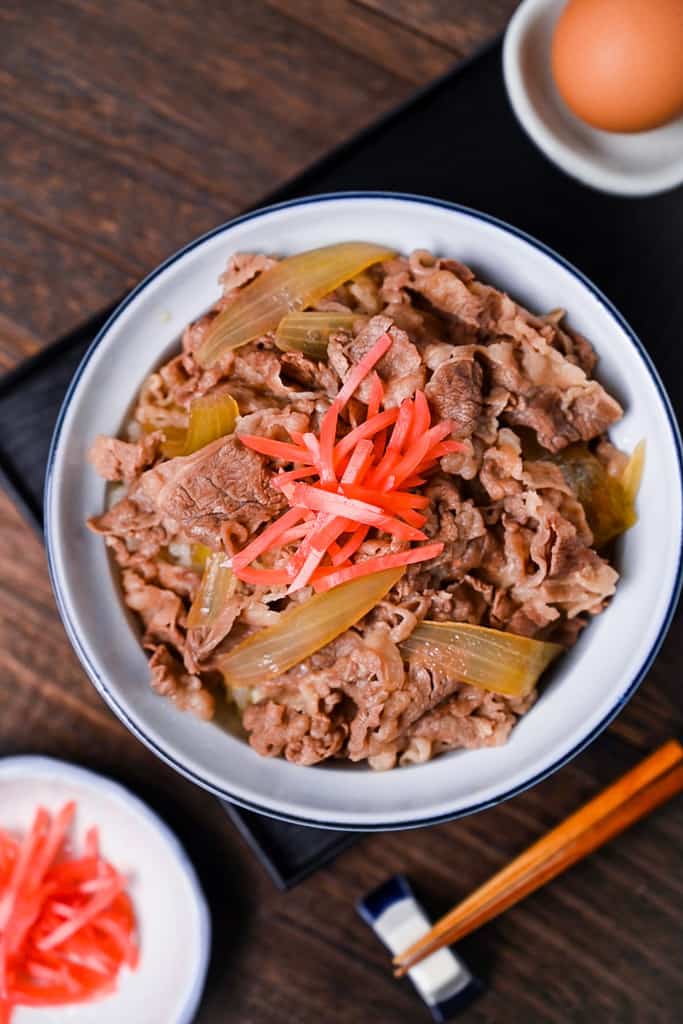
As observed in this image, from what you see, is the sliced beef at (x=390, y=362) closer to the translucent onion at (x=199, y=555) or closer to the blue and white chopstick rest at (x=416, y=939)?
the translucent onion at (x=199, y=555)

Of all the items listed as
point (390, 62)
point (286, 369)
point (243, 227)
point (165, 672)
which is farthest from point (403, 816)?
point (390, 62)

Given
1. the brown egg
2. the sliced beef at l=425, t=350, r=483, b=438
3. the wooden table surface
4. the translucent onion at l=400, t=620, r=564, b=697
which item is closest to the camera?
the sliced beef at l=425, t=350, r=483, b=438

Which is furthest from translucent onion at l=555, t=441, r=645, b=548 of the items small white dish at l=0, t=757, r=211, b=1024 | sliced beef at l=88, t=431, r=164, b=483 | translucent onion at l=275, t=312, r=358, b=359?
small white dish at l=0, t=757, r=211, b=1024

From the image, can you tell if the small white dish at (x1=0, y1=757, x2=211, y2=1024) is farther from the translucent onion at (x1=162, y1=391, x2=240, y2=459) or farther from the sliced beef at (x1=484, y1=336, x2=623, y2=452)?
the sliced beef at (x1=484, y1=336, x2=623, y2=452)

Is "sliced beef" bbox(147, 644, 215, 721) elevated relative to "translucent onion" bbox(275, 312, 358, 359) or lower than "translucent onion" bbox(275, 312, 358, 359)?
lower

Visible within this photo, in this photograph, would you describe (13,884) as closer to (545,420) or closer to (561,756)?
(561,756)
